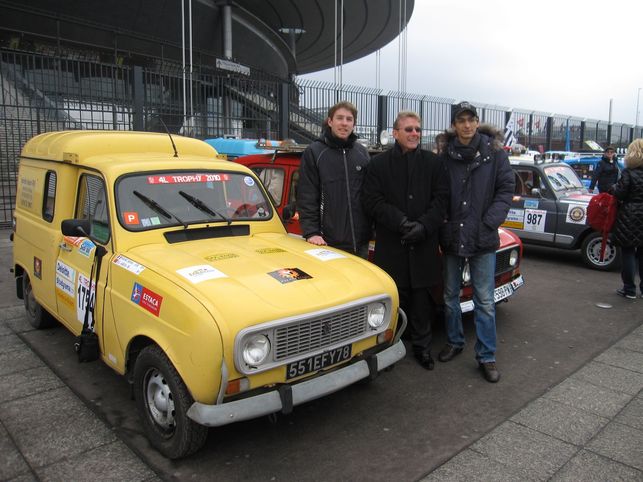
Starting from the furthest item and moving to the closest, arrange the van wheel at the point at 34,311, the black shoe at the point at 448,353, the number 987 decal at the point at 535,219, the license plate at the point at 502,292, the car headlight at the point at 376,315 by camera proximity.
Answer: the number 987 decal at the point at 535,219 < the license plate at the point at 502,292 < the van wheel at the point at 34,311 < the black shoe at the point at 448,353 < the car headlight at the point at 376,315

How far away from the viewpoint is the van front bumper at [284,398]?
2.78m

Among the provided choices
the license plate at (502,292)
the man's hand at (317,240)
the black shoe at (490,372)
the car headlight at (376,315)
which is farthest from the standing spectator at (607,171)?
the car headlight at (376,315)

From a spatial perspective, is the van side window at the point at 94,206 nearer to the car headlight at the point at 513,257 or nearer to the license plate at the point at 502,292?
the license plate at the point at 502,292

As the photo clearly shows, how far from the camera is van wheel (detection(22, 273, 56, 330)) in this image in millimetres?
5204

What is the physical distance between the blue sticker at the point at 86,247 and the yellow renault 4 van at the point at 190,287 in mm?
25

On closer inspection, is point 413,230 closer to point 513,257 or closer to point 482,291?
point 482,291

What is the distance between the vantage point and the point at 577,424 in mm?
3604

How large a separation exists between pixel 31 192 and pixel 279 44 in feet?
109

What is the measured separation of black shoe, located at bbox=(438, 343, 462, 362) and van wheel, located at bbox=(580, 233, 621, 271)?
4.80 metres

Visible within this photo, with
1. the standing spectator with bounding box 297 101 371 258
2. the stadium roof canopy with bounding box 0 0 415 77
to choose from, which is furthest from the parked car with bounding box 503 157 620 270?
the stadium roof canopy with bounding box 0 0 415 77

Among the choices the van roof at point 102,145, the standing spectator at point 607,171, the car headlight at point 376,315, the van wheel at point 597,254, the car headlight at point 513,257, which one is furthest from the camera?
the standing spectator at point 607,171

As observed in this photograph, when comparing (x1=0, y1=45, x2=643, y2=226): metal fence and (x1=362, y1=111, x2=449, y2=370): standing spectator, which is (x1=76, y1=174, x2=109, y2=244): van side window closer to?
(x1=362, y1=111, x2=449, y2=370): standing spectator

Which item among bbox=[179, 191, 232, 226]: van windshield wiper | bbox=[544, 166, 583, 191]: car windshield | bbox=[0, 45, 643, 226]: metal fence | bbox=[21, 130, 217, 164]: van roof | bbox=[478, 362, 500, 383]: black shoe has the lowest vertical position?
bbox=[478, 362, 500, 383]: black shoe

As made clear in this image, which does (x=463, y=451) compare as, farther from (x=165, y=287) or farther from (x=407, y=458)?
(x=165, y=287)
